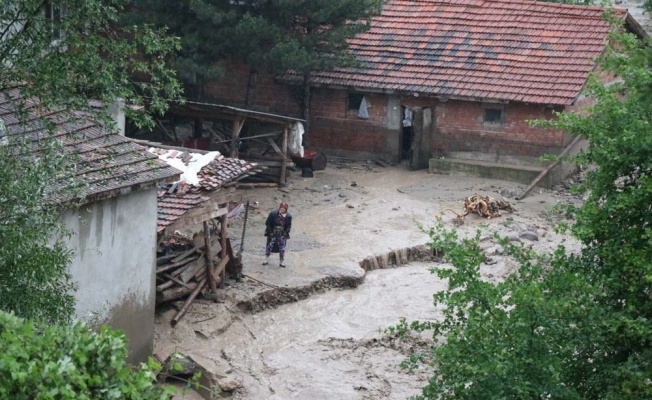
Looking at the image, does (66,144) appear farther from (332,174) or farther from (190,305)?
(332,174)

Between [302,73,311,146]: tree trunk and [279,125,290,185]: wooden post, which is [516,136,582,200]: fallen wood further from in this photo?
[302,73,311,146]: tree trunk

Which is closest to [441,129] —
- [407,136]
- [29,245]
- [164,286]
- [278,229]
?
[407,136]

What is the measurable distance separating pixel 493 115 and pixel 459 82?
1.25m

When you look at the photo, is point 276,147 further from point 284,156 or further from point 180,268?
point 180,268

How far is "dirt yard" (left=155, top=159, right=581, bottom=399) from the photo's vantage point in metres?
15.8

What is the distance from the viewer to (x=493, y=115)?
26500 millimetres

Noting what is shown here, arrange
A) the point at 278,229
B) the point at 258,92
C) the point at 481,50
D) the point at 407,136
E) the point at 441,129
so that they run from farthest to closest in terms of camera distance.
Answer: the point at 258,92
the point at 407,136
the point at 481,50
the point at 441,129
the point at 278,229

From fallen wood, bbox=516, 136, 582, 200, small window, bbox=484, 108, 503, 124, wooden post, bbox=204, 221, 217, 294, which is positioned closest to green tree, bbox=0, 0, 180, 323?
wooden post, bbox=204, 221, 217, 294

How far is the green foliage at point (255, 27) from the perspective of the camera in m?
24.4

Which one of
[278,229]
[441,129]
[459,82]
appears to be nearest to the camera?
[278,229]

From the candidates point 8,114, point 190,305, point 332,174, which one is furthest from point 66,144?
point 332,174

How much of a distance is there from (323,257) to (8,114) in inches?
325

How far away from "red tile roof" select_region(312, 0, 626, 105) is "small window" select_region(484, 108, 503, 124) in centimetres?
70

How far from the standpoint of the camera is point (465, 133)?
1054 inches
